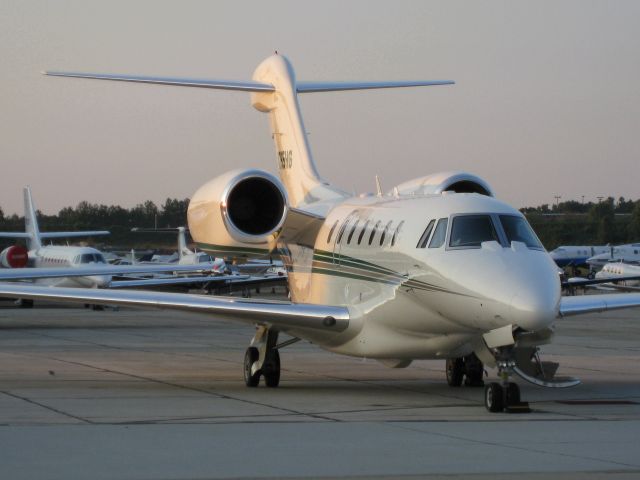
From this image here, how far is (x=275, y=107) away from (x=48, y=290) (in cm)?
635

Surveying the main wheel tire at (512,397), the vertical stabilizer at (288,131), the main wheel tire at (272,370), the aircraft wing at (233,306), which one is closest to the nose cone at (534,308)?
the main wheel tire at (512,397)

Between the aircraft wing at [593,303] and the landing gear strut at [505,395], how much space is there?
2318 mm

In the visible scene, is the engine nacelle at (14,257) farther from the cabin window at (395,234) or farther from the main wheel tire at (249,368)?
the cabin window at (395,234)

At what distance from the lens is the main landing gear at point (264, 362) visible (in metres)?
16.3

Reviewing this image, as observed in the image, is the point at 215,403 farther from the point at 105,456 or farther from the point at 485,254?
the point at 105,456

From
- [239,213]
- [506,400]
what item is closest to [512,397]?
[506,400]

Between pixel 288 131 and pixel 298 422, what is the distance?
9.76 metres

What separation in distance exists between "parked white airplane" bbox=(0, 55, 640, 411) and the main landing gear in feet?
0.06

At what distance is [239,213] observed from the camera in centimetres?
1744

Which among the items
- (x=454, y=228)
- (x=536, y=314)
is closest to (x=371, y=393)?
(x=454, y=228)

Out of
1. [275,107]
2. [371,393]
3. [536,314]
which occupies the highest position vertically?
[275,107]

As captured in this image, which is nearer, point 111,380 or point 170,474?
point 170,474

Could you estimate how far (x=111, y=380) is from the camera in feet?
55.3

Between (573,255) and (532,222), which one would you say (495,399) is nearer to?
(573,255)
